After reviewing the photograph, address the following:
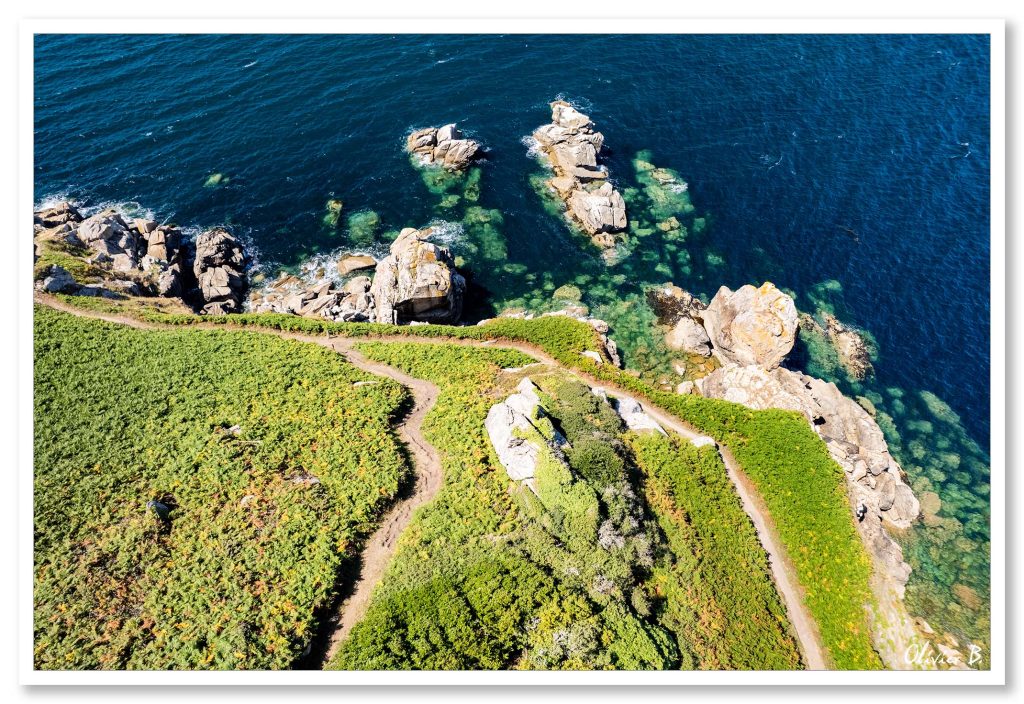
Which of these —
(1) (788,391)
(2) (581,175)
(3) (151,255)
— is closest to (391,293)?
(3) (151,255)

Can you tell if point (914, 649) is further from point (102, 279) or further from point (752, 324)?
point (102, 279)

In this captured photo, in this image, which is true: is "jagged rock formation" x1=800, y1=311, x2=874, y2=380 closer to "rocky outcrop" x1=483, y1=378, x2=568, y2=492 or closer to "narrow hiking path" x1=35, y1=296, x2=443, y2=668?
"rocky outcrop" x1=483, y1=378, x2=568, y2=492

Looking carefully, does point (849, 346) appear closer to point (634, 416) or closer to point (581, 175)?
point (634, 416)

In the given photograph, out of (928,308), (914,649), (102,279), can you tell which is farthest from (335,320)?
(928,308)

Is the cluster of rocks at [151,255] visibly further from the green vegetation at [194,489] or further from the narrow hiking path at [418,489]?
the green vegetation at [194,489]

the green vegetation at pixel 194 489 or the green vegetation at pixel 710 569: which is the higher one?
the green vegetation at pixel 194 489
